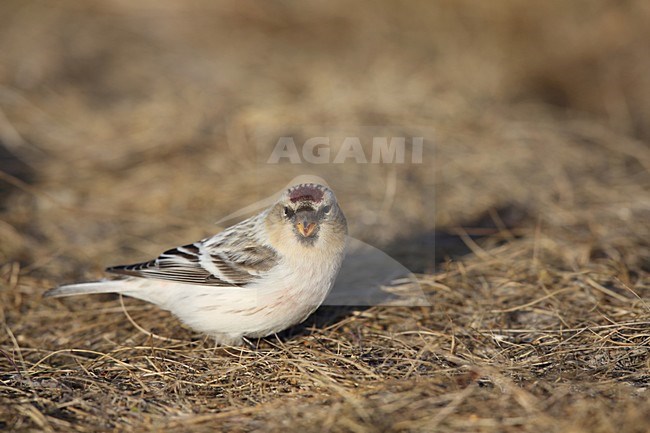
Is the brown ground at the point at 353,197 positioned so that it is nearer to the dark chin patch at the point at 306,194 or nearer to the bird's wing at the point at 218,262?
the bird's wing at the point at 218,262

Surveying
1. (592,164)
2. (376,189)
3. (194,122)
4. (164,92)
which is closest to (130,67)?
(164,92)

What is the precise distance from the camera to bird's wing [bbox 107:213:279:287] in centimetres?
403

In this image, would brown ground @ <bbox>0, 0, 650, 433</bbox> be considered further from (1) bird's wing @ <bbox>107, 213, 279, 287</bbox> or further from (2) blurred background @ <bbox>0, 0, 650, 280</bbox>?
(1) bird's wing @ <bbox>107, 213, 279, 287</bbox>

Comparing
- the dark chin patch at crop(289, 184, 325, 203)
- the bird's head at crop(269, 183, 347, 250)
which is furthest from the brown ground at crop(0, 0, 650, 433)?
the dark chin patch at crop(289, 184, 325, 203)

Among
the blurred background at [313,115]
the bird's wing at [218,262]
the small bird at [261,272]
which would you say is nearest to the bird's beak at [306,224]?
the small bird at [261,272]

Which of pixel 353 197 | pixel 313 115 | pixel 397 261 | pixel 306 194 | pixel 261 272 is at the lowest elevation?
pixel 397 261

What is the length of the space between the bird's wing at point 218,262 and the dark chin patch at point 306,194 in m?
0.36

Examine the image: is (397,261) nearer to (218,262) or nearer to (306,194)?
(306,194)

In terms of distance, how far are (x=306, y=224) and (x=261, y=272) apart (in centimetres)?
41

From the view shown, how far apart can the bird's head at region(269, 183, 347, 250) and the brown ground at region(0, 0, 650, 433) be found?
0.71 metres

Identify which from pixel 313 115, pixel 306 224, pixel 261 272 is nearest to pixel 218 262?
pixel 261 272

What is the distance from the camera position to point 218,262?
4164mm

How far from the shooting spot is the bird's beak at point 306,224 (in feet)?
12.8

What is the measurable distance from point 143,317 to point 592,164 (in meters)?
5.15
